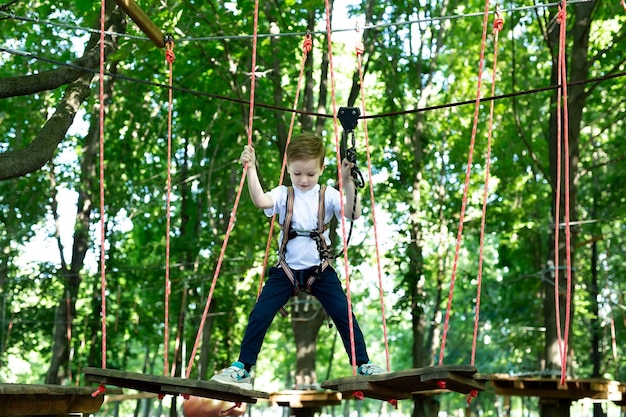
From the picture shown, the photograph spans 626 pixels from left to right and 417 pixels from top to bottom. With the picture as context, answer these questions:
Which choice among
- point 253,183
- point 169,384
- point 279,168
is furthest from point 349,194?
point 279,168

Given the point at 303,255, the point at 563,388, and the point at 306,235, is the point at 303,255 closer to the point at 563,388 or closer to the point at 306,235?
the point at 306,235

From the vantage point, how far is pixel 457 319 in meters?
27.4

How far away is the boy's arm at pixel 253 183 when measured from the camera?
4.50 metres

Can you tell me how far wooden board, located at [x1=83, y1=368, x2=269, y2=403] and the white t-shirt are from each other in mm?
786

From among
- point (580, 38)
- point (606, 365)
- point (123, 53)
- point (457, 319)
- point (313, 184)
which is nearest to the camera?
point (313, 184)

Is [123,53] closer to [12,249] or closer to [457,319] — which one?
[12,249]

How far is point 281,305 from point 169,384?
897 mm

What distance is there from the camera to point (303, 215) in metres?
4.79

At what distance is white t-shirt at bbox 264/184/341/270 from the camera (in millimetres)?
4723

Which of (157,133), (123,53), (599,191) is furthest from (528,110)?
(123,53)

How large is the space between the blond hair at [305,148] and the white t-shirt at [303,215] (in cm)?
27

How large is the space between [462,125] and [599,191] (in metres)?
2.90

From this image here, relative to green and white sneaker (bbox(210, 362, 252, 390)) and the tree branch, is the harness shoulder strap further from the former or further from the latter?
the tree branch

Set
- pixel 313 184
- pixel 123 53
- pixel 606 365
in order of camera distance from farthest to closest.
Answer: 1. pixel 606 365
2. pixel 123 53
3. pixel 313 184
